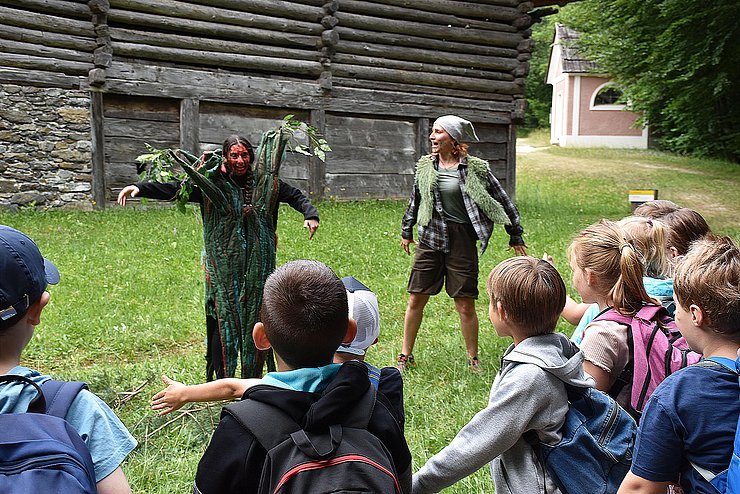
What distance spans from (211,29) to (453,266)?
9.58 metres

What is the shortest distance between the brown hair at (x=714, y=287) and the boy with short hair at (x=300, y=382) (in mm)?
972

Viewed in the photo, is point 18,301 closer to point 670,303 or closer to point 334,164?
point 670,303

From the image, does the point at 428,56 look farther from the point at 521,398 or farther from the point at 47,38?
the point at 521,398

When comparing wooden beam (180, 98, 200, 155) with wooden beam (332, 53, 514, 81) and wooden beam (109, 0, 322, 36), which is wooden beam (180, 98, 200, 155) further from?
wooden beam (332, 53, 514, 81)

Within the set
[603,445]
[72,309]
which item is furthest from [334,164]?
[603,445]

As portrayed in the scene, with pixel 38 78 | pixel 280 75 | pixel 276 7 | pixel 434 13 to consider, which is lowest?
pixel 38 78

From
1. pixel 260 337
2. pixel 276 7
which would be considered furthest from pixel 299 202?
pixel 276 7

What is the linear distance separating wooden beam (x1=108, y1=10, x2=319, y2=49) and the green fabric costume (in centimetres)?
952

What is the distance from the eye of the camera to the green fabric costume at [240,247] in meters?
4.56

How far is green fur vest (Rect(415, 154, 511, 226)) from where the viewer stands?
582 cm

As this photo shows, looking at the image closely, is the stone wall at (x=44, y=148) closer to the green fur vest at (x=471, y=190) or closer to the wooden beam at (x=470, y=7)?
the wooden beam at (x=470, y=7)

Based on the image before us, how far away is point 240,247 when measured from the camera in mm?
4578

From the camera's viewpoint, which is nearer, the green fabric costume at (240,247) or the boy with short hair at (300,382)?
the boy with short hair at (300,382)

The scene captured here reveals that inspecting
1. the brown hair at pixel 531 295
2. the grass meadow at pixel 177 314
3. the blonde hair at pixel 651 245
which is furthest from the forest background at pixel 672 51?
the brown hair at pixel 531 295
